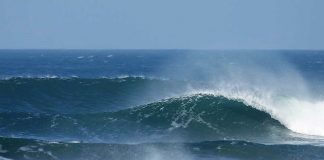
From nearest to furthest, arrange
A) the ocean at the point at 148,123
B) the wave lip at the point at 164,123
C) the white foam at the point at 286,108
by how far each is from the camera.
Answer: the ocean at the point at 148,123, the wave lip at the point at 164,123, the white foam at the point at 286,108

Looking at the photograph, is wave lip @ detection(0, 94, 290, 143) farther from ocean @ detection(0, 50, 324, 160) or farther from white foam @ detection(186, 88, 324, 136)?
white foam @ detection(186, 88, 324, 136)

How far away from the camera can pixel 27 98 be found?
96.9 feet

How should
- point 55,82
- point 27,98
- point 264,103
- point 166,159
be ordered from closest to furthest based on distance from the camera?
point 166,159, point 264,103, point 27,98, point 55,82

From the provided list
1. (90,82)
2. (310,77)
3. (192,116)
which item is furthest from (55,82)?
(310,77)

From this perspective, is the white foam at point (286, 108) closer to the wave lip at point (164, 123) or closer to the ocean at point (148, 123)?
the ocean at point (148, 123)

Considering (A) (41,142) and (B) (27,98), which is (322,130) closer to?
(A) (41,142)

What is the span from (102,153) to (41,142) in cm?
224

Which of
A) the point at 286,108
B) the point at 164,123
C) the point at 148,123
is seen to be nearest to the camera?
the point at 164,123

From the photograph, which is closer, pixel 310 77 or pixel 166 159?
pixel 166 159

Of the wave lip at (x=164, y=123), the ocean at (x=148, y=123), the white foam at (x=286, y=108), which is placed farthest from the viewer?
the white foam at (x=286, y=108)

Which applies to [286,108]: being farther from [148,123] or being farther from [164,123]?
[148,123]

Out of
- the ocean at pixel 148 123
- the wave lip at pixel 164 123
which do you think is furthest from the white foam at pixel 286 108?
the wave lip at pixel 164 123

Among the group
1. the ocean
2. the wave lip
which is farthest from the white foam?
the wave lip

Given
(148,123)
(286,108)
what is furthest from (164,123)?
(286,108)
